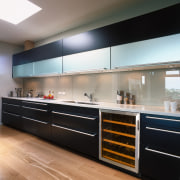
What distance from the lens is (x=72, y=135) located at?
7.57 ft

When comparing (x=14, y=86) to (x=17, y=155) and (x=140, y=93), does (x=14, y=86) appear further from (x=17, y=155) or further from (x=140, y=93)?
(x=140, y=93)

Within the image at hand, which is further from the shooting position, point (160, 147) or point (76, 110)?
point (76, 110)

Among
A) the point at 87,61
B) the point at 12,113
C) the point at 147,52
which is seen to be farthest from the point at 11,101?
the point at 147,52

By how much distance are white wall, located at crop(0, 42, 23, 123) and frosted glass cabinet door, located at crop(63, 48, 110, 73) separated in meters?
2.56

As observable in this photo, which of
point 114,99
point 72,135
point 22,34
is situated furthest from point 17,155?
point 22,34

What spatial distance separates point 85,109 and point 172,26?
1678 millimetres

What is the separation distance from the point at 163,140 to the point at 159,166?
1.03 ft

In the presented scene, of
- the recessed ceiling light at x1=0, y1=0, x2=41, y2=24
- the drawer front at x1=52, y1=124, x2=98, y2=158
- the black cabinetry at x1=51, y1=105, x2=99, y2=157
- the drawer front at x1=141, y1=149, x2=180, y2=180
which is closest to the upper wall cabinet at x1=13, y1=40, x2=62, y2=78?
the recessed ceiling light at x1=0, y1=0, x2=41, y2=24

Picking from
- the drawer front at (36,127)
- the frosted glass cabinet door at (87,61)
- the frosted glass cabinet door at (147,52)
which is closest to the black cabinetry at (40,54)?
the frosted glass cabinet door at (87,61)

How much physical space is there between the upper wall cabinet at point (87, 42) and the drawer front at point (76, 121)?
4.17 feet

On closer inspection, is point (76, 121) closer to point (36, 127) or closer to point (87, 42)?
point (36, 127)

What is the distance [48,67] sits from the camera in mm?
3232

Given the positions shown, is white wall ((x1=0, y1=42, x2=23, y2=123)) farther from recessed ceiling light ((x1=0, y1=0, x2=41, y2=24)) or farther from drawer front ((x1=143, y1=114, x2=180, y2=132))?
drawer front ((x1=143, y1=114, x2=180, y2=132))

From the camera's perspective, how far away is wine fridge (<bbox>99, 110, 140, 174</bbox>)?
172 cm
